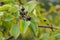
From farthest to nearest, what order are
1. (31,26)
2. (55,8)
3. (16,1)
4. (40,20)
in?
1. (55,8)
2. (16,1)
3. (40,20)
4. (31,26)

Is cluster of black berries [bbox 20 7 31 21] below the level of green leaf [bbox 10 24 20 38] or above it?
above

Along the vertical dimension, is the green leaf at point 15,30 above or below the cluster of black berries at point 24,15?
below

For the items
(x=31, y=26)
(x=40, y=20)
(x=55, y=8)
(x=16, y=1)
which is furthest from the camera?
(x=55, y=8)

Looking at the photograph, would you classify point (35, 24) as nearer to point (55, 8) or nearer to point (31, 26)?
point (31, 26)

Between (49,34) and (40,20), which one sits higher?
(40,20)

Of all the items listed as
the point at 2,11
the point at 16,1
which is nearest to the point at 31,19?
the point at 2,11

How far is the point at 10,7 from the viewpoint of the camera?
1164mm

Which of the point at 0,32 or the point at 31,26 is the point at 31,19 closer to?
the point at 31,26

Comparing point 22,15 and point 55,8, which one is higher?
point 22,15

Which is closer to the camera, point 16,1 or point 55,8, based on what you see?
point 16,1

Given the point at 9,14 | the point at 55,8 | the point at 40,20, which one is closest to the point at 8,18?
the point at 9,14

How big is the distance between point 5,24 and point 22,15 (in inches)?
3.9

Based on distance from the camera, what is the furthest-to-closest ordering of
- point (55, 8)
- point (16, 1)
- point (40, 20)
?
point (55, 8)
point (16, 1)
point (40, 20)

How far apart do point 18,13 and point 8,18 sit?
6cm
